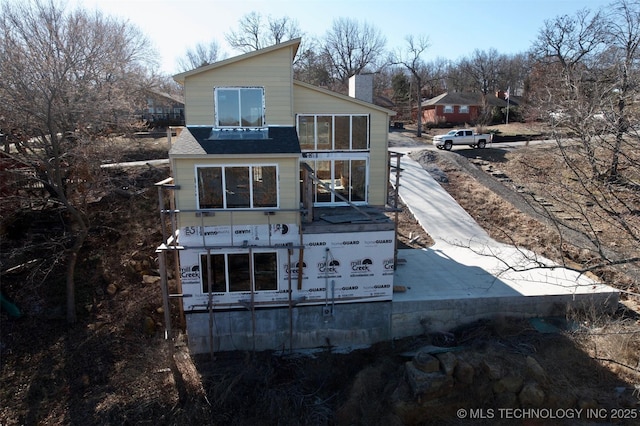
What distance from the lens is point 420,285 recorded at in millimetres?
14266

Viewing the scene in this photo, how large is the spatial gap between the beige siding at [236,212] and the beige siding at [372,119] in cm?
252

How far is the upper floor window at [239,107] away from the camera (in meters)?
12.2

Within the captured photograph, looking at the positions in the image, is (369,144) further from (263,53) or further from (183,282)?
(183,282)

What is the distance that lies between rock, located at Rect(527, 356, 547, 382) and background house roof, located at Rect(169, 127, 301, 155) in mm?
8010

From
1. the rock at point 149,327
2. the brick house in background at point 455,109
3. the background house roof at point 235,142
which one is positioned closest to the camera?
the background house roof at point 235,142

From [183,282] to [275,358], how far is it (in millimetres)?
3544

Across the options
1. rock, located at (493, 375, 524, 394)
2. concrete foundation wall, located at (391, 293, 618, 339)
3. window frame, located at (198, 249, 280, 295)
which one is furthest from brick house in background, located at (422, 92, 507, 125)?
rock, located at (493, 375, 524, 394)

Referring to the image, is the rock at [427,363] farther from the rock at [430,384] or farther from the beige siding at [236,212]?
the beige siding at [236,212]

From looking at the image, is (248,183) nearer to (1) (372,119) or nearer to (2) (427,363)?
(1) (372,119)

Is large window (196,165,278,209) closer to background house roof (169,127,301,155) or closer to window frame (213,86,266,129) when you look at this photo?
background house roof (169,127,301,155)

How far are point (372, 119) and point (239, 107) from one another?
4319mm

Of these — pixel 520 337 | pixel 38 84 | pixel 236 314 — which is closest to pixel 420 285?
pixel 520 337

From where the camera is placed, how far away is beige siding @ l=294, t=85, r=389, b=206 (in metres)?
13.3

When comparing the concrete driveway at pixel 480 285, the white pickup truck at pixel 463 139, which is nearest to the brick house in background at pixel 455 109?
the white pickup truck at pixel 463 139
